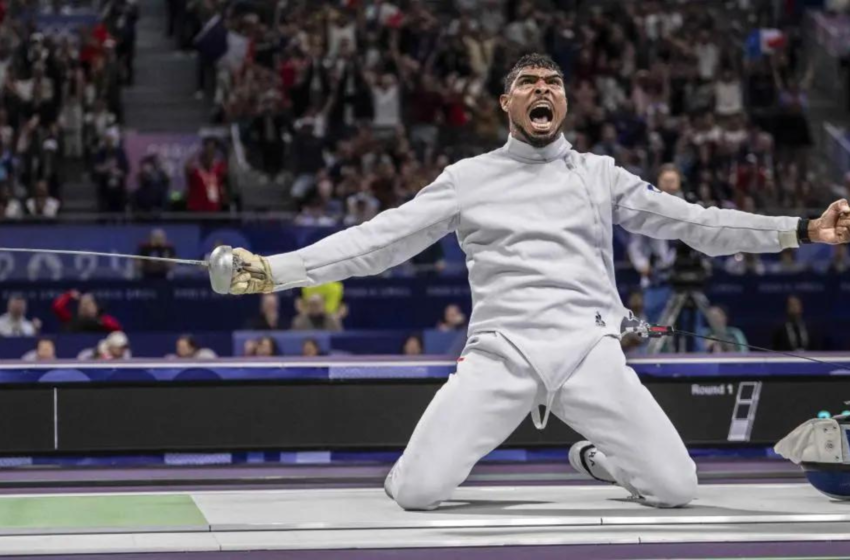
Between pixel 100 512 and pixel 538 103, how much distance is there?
221 centimetres

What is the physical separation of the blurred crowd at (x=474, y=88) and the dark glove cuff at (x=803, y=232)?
8.64 metres

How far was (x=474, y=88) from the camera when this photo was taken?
1638 centimetres

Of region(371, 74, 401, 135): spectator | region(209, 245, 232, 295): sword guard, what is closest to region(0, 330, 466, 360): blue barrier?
region(371, 74, 401, 135): spectator

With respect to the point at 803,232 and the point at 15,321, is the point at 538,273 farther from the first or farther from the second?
the point at 15,321

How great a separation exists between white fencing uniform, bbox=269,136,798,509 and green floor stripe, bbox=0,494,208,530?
0.80 m

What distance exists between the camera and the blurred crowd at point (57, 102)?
567 inches

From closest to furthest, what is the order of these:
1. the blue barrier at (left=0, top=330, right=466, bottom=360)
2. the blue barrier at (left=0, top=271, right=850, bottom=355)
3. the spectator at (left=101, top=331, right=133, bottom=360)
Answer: the spectator at (left=101, top=331, right=133, bottom=360)
the blue barrier at (left=0, top=330, right=466, bottom=360)
the blue barrier at (left=0, top=271, right=850, bottom=355)

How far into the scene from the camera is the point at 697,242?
602 cm

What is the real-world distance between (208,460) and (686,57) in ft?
36.1

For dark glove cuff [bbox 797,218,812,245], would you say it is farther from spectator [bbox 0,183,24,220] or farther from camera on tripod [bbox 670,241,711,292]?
spectator [bbox 0,183,24,220]

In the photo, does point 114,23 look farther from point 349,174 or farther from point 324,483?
point 324,483

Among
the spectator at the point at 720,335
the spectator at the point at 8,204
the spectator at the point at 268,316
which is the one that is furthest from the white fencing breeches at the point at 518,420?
the spectator at the point at 8,204

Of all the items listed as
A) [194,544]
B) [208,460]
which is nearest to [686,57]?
[208,460]

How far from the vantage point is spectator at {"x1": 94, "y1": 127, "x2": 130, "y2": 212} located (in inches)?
563
